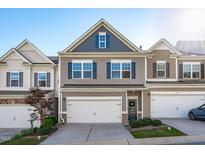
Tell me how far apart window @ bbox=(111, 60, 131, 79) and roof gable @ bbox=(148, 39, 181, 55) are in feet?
10.5

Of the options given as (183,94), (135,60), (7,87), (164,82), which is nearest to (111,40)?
(135,60)

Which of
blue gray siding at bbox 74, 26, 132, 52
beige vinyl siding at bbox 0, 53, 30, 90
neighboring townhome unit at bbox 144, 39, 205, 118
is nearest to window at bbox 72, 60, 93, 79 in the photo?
blue gray siding at bbox 74, 26, 132, 52

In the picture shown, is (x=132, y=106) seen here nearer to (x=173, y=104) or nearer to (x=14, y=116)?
(x=173, y=104)

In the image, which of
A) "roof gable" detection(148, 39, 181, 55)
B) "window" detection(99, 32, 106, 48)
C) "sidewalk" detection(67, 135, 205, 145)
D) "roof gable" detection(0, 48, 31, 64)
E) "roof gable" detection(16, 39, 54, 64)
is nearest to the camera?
"sidewalk" detection(67, 135, 205, 145)

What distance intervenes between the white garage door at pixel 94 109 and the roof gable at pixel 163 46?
6622 mm

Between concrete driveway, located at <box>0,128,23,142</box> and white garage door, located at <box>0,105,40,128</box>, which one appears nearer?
concrete driveway, located at <box>0,128,23,142</box>

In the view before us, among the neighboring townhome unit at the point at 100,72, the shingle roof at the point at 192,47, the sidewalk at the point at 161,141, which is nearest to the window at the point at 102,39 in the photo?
the neighboring townhome unit at the point at 100,72

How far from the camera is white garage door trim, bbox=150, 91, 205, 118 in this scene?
23609 millimetres

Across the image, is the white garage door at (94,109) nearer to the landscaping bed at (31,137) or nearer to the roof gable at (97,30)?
the landscaping bed at (31,137)

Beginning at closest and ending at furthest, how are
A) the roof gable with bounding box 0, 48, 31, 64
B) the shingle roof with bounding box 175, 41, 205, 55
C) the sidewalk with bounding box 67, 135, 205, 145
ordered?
the sidewalk with bounding box 67, 135, 205, 145 < the roof gable with bounding box 0, 48, 31, 64 < the shingle roof with bounding box 175, 41, 205, 55

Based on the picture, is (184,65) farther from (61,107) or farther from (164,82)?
(61,107)

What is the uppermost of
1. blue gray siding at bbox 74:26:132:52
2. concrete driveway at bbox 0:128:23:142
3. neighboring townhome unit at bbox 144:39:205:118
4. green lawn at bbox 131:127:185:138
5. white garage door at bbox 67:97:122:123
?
blue gray siding at bbox 74:26:132:52

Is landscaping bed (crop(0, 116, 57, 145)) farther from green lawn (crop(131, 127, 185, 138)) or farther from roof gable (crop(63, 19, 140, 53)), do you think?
roof gable (crop(63, 19, 140, 53))

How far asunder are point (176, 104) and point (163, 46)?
5.92 m
